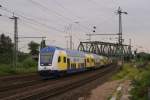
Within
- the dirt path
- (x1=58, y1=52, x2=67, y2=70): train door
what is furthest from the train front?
the dirt path

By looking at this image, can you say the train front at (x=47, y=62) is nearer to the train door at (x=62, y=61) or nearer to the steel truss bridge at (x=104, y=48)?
the train door at (x=62, y=61)

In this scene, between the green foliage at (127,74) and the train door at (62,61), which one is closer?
the train door at (62,61)

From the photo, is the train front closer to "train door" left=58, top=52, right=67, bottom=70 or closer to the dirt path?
"train door" left=58, top=52, right=67, bottom=70

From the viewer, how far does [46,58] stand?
3756cm

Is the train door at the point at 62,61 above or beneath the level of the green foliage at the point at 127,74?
above

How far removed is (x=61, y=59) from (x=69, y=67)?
4.00 metres

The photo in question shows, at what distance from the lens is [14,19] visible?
53688mm

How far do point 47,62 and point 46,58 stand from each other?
1.49 ft

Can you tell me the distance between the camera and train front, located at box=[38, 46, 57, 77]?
36.8 metres

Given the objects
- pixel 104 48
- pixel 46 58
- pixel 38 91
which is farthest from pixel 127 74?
pixel 104 48

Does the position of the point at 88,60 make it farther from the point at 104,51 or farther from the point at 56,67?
the point at 104,51

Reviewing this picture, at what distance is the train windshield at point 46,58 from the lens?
122 feet

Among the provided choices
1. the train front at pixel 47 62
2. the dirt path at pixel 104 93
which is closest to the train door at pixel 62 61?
the train front at pixel 47 62

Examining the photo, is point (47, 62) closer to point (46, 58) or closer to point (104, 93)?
point (46, 58)
